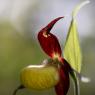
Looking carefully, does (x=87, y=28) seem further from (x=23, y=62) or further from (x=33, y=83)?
(x=33, y=83)

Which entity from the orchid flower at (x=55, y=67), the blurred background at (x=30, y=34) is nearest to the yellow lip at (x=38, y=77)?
the orchid flower at (x=55, y=67)

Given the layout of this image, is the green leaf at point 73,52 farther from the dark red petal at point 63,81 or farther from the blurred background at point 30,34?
the blurred background at point 30,34

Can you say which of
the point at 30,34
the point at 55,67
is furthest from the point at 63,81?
the point at 30,34

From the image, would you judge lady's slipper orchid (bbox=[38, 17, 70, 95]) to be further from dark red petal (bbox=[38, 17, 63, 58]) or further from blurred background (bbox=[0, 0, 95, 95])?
blurred background (bbox=[0, 0, 95, 95])

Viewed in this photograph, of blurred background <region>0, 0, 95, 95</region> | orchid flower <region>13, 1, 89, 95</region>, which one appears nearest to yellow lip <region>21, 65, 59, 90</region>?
orchid flower <region>13, 1, 89, 95</region>

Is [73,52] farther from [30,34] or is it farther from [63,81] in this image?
[30,34]

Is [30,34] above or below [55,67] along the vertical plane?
below

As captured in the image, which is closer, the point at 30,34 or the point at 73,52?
the point at 73,52
